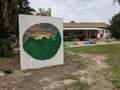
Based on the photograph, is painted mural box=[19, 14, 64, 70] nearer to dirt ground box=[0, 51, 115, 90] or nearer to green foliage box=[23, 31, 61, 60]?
green foliage box=[23, 31, 61, 60]

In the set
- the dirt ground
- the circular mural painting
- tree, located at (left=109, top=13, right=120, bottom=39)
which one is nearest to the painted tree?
the dirt ground

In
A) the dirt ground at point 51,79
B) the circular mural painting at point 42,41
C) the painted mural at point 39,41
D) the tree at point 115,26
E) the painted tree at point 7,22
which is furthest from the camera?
the tree at point 115,26

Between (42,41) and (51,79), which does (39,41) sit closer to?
(42,41)

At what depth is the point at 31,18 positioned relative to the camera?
9070mm

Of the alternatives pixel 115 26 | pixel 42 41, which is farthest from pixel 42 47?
pixel 115 26

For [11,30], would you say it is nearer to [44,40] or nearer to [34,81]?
[44,40]

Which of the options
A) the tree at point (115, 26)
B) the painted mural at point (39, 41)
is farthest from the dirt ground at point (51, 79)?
the tree at point (115, 26)

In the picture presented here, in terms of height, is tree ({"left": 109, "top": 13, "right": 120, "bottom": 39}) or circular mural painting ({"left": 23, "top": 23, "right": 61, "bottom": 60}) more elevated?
tree ({"left": 109, "top": 13, "right": 120, "bottom": 39})

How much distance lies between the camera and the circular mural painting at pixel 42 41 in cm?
903

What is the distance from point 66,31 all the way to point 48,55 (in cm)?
2904

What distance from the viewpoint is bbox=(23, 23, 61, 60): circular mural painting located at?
9031 millimetres

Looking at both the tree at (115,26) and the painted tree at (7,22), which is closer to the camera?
the painted tree at (7,22)

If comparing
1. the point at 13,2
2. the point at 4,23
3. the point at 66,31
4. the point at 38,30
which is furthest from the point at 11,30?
the point at 66,31

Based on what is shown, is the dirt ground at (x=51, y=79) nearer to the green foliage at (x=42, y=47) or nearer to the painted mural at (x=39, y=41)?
the painted mural at (x=39, y=41)
